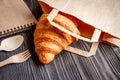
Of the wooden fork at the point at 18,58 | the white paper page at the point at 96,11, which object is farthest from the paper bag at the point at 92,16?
the wooden fork at the point at 18,58

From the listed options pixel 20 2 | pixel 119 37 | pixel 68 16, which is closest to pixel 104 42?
pixel 119 37

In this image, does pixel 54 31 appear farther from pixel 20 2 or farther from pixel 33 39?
pixel 20 2

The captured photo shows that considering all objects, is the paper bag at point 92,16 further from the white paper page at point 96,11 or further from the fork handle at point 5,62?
the fork handle at point 5,62

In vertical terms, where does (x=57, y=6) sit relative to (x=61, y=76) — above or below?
above

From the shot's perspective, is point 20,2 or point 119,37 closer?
point 119,37

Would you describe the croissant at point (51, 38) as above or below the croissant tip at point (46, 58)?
above

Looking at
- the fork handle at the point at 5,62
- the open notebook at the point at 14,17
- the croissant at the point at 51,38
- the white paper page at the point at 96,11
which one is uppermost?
the white paper page at the point at 96,11
